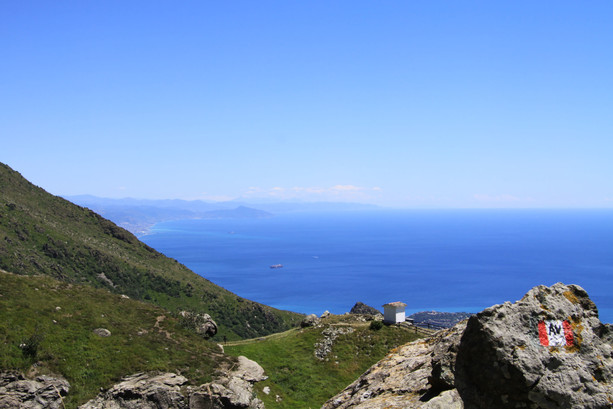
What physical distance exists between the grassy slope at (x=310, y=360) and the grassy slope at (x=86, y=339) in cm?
552

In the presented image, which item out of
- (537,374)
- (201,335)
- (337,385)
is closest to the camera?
(537,374)

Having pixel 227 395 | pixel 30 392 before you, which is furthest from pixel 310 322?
pixel 30 392

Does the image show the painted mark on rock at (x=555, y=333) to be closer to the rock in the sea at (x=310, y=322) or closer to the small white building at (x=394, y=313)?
the small white building at (x=394, y=313)

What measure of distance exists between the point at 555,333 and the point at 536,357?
2.48 ft

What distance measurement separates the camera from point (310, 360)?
41594 millimetres

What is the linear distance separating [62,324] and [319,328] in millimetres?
25928

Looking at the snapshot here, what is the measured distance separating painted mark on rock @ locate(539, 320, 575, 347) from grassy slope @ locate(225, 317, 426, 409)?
28.0 metres

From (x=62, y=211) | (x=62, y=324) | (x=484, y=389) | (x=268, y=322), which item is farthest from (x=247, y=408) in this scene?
(x=62, y=211)

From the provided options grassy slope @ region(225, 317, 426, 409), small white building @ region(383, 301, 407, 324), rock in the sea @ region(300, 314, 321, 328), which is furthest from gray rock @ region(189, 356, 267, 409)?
small white building @ region(383, 301, 407, 324)

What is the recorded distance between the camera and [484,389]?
24.5 feet

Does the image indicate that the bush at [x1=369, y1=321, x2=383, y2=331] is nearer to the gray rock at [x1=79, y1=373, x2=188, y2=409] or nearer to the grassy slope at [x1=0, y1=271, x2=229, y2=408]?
the grassy slope at [x1=0, y1=271, x2=229, y2=408]

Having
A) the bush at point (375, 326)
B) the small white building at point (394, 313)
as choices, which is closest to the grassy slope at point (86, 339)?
the bush at point (375, 326)

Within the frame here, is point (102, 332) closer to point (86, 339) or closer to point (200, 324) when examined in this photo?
point (86, 339)

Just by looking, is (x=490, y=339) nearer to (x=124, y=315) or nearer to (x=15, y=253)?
(x=124, y=315)
